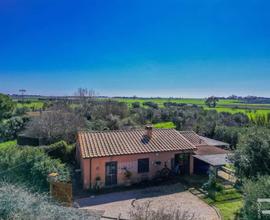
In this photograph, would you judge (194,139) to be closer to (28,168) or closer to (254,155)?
(254,155)

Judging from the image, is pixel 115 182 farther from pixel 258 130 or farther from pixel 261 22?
pixel 261 22

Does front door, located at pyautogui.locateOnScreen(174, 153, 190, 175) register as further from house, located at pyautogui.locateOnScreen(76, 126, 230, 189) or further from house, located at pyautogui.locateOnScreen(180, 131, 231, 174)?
house, located at pyautogui.locateOnScreen(180, 131, 231, 174)

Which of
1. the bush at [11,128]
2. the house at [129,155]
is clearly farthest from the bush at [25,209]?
the bush at [11,128]

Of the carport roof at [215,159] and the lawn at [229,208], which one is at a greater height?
the carport roof at [215,159]

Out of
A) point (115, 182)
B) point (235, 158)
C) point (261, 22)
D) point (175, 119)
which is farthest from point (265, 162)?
point (175, 119)

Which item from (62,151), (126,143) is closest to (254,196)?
(126,143)

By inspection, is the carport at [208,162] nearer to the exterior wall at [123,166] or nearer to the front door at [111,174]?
the exterior wall at [123,166]

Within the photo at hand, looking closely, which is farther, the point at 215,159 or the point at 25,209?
the point at 215,159
